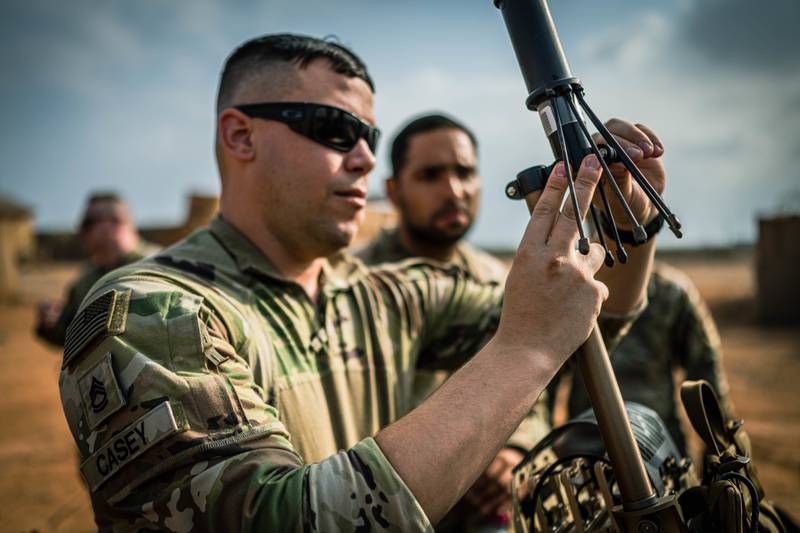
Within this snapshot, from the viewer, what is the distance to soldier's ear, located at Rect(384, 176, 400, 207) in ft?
15.0

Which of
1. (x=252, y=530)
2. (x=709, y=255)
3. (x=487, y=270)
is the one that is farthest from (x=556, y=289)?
(x=709, y=255)

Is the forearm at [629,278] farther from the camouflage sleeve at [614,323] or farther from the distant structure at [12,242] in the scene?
the distant structure at [12,242]

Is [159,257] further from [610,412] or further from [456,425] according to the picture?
[610,412]

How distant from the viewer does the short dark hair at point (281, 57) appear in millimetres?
2273

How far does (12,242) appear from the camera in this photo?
25.7 meters

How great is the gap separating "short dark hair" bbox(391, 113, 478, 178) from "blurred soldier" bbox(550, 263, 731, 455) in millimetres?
1793

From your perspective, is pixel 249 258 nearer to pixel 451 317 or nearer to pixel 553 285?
pixel 451 317

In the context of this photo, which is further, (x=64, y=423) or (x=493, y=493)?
(x=64, y=423)

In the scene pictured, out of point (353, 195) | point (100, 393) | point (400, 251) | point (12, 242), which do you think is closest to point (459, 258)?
point (400, 251)

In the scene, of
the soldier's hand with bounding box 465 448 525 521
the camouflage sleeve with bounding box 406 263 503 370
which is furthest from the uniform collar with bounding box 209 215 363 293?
the soldier's hand with bounding box 465 448 525 521

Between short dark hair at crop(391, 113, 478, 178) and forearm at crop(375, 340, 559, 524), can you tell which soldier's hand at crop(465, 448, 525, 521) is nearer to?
forearm at crop(375, 340, 559, 524)

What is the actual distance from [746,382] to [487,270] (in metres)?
7.89

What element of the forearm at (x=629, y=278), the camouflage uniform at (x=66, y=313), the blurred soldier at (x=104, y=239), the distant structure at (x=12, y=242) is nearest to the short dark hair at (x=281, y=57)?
the forearm at (x=629, y=278)

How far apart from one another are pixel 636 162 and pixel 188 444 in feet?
4.47
